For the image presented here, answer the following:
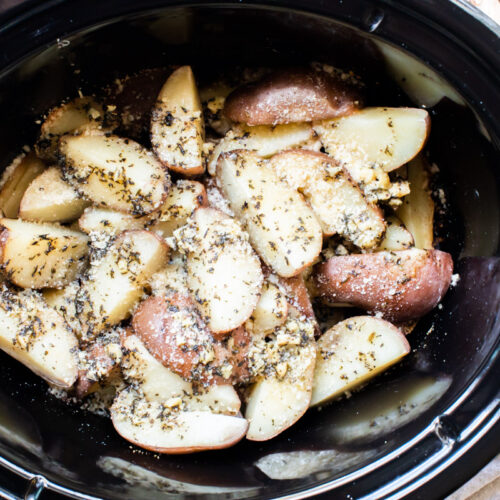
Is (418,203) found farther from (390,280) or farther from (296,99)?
(296,99)

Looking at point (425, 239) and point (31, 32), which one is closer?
point (31, 32)

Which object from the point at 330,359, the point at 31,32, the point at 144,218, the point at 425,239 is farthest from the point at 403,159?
the point at 31,32

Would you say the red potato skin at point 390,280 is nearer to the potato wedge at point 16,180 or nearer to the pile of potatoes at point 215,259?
the pile of potatoes at point 215,259

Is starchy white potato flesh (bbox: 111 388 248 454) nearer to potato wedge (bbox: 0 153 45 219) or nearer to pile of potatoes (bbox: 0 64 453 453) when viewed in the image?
pile of potatoes (bbox: 0 64 453 453)

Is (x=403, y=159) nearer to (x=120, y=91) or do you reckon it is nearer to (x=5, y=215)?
(x=120, y=91)

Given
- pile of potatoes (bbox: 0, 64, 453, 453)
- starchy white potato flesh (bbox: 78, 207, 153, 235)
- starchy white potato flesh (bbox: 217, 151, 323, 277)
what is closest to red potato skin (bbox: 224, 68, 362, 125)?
pile of potatoes (bbox: 0, 64, 453, 453)

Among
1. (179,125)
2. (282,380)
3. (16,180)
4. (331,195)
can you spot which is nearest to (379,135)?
(331,195)
